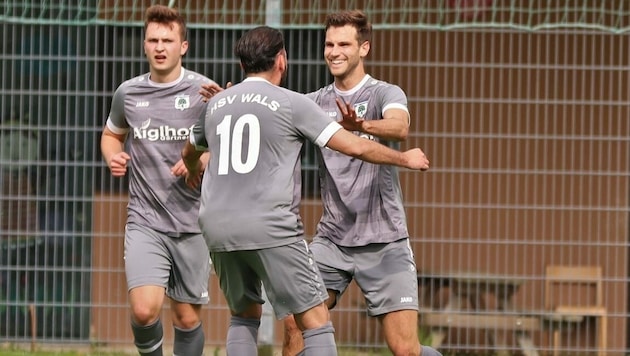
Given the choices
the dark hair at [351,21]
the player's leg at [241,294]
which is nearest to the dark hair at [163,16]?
the dark hair at [351,21]

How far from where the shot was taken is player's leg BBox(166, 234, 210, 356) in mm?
8250

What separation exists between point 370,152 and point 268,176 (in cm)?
48

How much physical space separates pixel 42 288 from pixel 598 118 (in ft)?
13.0

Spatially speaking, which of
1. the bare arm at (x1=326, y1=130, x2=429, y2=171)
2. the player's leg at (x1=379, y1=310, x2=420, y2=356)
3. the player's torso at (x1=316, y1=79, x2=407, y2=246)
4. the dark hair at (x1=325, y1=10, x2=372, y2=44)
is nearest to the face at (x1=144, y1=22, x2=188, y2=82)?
the dark hair at (x1=325, y1=10, x2=372, y2=44)

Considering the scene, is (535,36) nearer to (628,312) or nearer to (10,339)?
(628,312)

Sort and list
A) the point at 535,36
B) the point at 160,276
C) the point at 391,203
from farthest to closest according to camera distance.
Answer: the point at 535,36 < the point at 160,276 < the point at 391,203

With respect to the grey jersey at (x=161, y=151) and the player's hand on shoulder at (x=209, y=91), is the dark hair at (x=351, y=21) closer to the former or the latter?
the player's hand on shoulder at (x=209, y=91)

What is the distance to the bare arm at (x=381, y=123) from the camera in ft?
22.6

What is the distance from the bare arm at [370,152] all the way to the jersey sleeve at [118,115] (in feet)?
6.18

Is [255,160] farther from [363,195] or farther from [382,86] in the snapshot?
[382,86]

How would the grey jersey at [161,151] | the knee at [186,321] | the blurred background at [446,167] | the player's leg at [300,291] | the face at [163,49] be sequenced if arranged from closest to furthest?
the player's leg at [300,291] → the grey jersey at [161,151] → the face at [163,49] → the knee at [186,321] → the blurred background at [446,167]

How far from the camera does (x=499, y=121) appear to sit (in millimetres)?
10203

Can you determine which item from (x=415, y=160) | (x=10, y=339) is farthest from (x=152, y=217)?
(x=10, y=339)

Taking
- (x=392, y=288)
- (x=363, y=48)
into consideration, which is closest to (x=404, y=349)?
(x=392, y=288)
